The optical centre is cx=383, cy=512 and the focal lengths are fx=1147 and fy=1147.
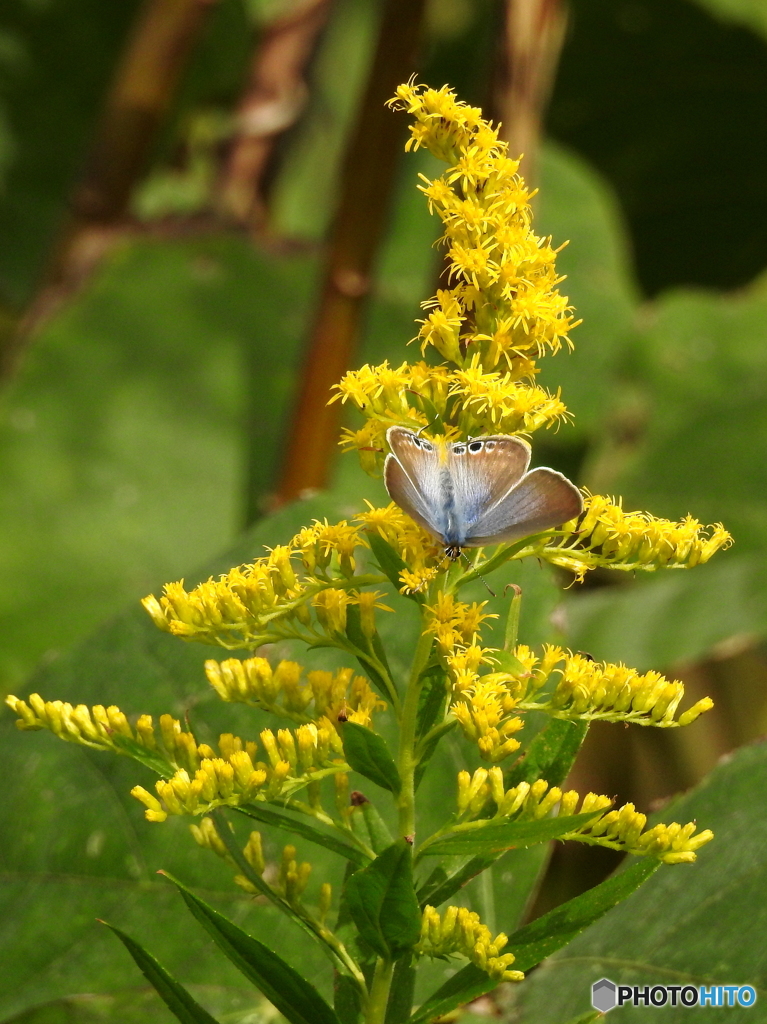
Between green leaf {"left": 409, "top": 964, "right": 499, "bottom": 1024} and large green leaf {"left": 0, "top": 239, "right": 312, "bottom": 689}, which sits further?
large green leaf {"left": 0, "top": 239, "right": 312, "bottom": 689}

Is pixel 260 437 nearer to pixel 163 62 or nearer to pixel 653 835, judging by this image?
pixel 163 62

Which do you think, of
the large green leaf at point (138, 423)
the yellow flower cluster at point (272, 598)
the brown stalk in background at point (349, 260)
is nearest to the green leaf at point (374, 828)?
the yellow flower cluster at point (272, 598)

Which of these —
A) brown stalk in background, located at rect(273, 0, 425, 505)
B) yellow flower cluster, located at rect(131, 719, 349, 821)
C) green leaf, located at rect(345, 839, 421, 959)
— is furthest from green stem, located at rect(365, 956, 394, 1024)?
brown stalk in background, located at rect(273, 0, 425, 505)

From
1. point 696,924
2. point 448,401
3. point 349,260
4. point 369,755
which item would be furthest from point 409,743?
point 349,260

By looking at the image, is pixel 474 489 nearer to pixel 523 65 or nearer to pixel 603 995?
pixel 603 995

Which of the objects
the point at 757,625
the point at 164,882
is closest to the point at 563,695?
the point at 164,882

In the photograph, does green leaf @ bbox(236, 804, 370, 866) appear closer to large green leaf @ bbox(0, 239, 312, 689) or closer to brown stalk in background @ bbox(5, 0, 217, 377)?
large green leaf @ bbox(0, 239, 312, 689)

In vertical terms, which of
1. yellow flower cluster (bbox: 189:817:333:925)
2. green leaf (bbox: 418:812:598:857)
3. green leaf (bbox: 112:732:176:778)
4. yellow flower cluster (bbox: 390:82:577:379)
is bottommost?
yellow flower cluster (bbox: 189:817:333:925)
